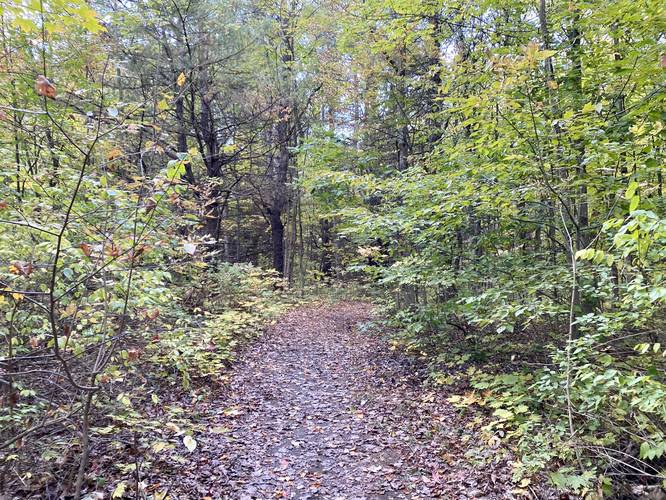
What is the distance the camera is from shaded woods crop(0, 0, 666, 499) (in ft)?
11.1

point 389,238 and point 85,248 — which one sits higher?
point 389,238

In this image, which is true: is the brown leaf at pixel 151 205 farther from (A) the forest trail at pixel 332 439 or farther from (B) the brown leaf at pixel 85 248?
(A) the forest trail at pixel 332 439

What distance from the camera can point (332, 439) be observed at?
213 inches

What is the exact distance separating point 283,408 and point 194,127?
9568 mm

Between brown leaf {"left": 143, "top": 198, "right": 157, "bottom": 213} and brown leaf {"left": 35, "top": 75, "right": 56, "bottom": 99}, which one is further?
brown leaf {"left": 143, "top": 198, "right": 157, "bottom": 213}

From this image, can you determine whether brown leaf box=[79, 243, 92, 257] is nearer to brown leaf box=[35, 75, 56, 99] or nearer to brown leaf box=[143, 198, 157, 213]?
brown leaf box=[143, 198, 157, 213]

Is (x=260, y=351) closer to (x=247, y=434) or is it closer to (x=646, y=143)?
(x=247, y=434)

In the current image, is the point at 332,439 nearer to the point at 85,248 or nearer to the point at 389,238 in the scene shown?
the point at 85,248

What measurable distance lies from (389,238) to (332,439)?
479cm

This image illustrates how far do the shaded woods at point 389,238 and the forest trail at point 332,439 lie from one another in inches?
5.6

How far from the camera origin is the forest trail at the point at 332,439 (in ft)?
13.9

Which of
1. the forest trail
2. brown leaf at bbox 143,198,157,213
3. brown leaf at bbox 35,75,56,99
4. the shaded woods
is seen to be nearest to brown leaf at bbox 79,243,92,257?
the shaded woods

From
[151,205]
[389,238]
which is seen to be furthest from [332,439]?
[389,238]

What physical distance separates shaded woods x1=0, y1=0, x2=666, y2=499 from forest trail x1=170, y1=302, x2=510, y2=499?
5.6 inches
